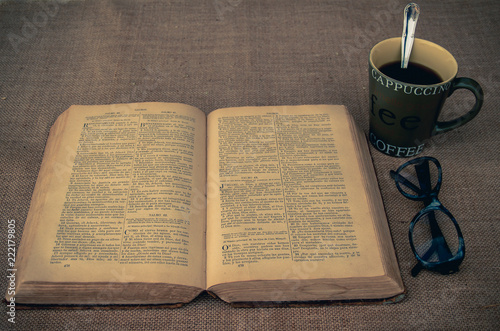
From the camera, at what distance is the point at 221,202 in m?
0.53

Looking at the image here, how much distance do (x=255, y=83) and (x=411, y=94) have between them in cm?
29

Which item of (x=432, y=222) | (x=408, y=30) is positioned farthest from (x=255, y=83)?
(x=432, y=222)

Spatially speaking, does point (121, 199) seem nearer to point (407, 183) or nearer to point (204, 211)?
point (204, 211)

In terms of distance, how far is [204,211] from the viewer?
0.53 meters

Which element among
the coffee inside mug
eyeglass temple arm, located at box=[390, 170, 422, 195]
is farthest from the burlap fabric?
the coffee inside mug

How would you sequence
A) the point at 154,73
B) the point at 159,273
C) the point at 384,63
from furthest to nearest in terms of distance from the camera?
the point at 154,73
the point at 384,63
the point at 159,273

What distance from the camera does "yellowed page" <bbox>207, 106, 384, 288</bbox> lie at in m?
0.47

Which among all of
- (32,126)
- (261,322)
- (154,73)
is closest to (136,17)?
(154,73)

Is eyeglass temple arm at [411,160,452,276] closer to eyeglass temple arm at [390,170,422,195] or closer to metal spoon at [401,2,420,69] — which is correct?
eyeglass temple arm at [390,170,422,195]

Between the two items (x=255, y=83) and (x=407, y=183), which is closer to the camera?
(x=407, y=183)

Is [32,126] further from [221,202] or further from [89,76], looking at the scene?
[221,202]

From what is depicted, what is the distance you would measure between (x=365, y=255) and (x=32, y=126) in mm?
545

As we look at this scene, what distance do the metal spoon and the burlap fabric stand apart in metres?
0.12

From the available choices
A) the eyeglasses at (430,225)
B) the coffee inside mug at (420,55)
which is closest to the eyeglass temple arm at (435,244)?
the eyeglasses at (430,225)
